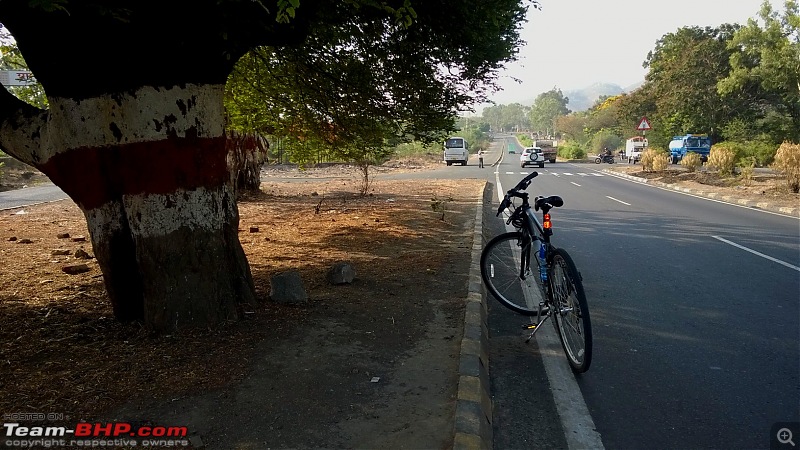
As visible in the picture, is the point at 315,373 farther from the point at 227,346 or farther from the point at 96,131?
the point at 96,131

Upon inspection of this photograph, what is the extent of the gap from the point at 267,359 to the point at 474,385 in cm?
159

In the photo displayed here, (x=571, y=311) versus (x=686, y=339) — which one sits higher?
(x=571, y=311)

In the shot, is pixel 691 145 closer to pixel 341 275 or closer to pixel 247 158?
pixel 247 158

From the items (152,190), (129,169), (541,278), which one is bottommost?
(541,278)

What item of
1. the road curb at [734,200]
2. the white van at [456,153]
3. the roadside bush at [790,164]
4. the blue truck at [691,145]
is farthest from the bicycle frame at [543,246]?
the blue truck at [691,145]

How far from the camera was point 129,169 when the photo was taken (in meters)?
4.38

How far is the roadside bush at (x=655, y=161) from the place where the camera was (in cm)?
2763

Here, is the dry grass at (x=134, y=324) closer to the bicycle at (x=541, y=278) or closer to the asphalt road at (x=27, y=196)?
the bicycle at (x=541, y=278)

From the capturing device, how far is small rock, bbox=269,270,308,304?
5.49m

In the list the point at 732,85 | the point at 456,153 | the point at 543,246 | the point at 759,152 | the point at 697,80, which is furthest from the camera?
the point at 456,153

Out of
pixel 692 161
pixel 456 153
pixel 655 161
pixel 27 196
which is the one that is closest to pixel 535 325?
pixel 27 196

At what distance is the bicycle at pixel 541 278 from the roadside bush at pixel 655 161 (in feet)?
78.7

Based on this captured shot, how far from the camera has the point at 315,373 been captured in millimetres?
3922

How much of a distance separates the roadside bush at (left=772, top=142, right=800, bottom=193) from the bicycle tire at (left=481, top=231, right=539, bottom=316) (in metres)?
14.1
